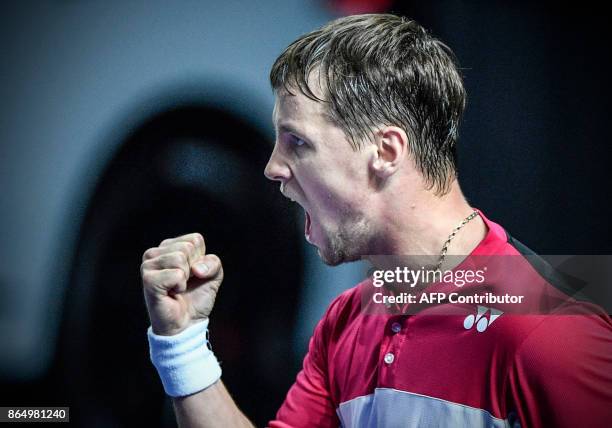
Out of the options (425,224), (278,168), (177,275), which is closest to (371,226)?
(425,224)

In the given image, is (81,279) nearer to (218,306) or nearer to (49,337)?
(49,337)

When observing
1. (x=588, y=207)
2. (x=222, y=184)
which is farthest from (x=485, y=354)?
(x=222, y=184)

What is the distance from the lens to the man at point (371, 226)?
1.21 m

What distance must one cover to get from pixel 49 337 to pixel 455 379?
3.10 feet

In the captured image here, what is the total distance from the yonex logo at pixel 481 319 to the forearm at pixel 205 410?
49cm

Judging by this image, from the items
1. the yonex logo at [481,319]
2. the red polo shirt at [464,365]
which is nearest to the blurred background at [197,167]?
the red polo shirt at [464,365]

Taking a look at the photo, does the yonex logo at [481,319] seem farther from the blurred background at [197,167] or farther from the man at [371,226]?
the blurred background at [197,167]

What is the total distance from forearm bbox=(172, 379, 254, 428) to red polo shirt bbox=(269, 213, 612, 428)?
123 millimetres

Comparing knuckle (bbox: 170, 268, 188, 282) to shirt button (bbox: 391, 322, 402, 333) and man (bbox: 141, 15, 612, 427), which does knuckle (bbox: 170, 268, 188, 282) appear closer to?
man (bbox: 141, 15, 612, 427)

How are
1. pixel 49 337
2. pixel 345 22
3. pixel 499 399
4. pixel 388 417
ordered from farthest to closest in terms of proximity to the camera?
pixel 49 337 < pixel 345 22 < pixel 388 417 < pixel 499 399

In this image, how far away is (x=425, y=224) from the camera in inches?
50.0

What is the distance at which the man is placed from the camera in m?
1.21

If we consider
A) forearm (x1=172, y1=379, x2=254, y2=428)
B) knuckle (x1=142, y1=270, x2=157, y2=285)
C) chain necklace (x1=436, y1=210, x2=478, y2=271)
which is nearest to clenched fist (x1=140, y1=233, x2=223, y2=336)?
knuckle (x1=142, y1=270, x2=157, y2=285)

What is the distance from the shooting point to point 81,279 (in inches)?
62.3
